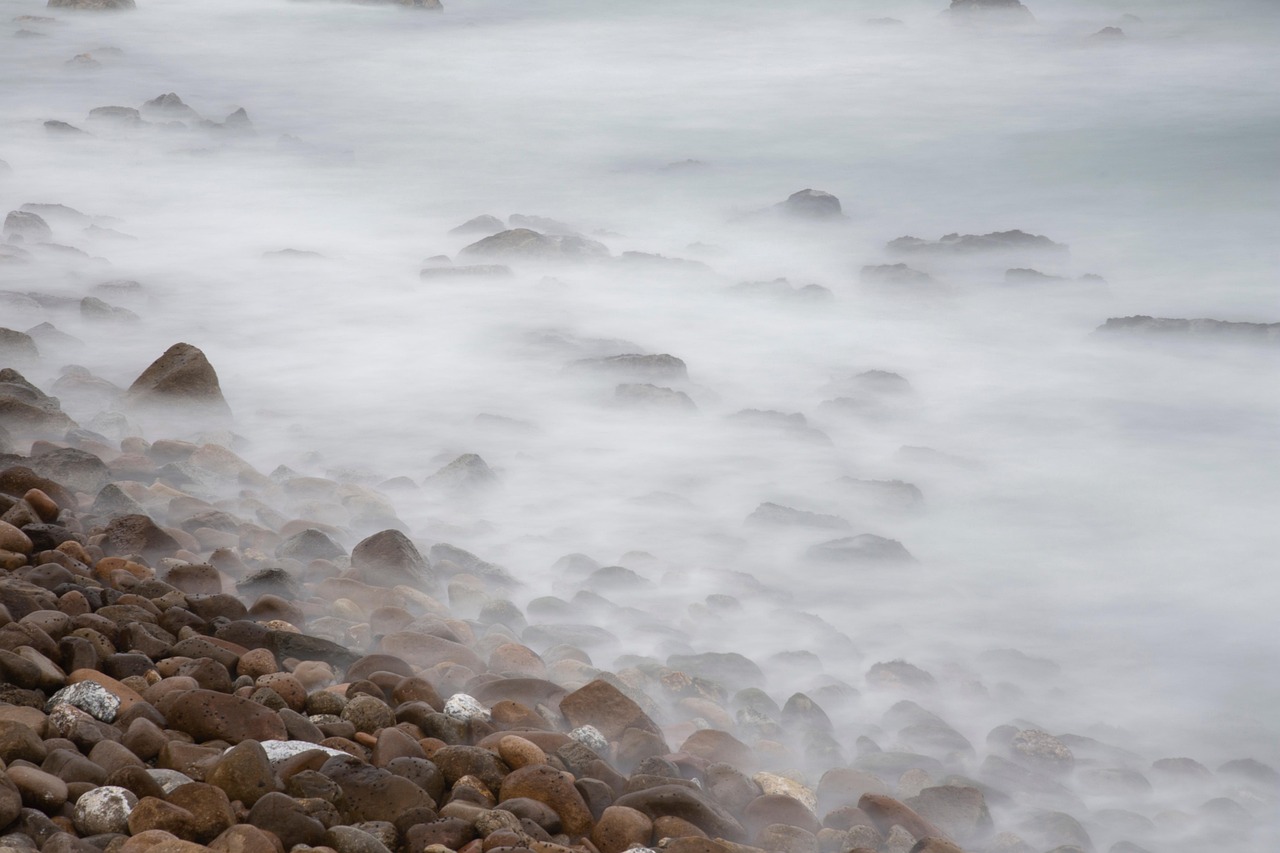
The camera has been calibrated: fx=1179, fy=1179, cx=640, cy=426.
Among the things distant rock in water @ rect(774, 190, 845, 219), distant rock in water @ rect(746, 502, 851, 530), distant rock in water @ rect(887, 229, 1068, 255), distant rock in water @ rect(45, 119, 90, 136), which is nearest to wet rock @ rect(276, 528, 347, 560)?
distant rock in water @ rect(746, 502, 851, 530)

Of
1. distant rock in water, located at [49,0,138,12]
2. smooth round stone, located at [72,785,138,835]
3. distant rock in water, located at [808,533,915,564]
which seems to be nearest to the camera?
smooth round stone, located at [72,785,138,835]

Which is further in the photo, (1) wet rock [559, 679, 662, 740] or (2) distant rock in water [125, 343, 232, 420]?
(2) distant rock in water [125, 343, 232, 420]

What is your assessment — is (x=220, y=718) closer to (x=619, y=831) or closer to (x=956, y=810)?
(x=619, y=831)

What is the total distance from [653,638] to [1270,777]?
1968 millimetres

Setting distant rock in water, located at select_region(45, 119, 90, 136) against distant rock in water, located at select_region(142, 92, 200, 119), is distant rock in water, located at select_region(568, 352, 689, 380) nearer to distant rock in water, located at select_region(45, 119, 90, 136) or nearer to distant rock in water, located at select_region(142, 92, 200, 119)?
distant rock in water, located at select_region(45, 119, 90, 136)

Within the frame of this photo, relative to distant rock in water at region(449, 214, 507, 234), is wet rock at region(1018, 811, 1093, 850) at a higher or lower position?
lower

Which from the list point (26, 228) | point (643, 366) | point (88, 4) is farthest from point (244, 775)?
point (88, 4)

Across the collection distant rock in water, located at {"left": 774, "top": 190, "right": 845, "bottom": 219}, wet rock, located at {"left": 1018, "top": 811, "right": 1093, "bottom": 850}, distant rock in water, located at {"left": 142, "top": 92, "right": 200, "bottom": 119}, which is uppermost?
distant rock in water, located at {"left": 142, "top": 92, "right": 200, "bottom": 119}

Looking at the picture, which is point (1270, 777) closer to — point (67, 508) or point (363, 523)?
point (363, 523)

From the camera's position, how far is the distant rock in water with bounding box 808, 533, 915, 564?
4758 mm

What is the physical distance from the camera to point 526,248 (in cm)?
857

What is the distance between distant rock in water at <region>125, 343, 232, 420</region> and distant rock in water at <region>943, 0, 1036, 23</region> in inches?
624

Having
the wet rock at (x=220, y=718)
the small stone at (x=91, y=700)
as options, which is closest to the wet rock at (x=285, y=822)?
the wet rock at (x=220, y=718)

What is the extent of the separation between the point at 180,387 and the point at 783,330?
3863 millimetres
